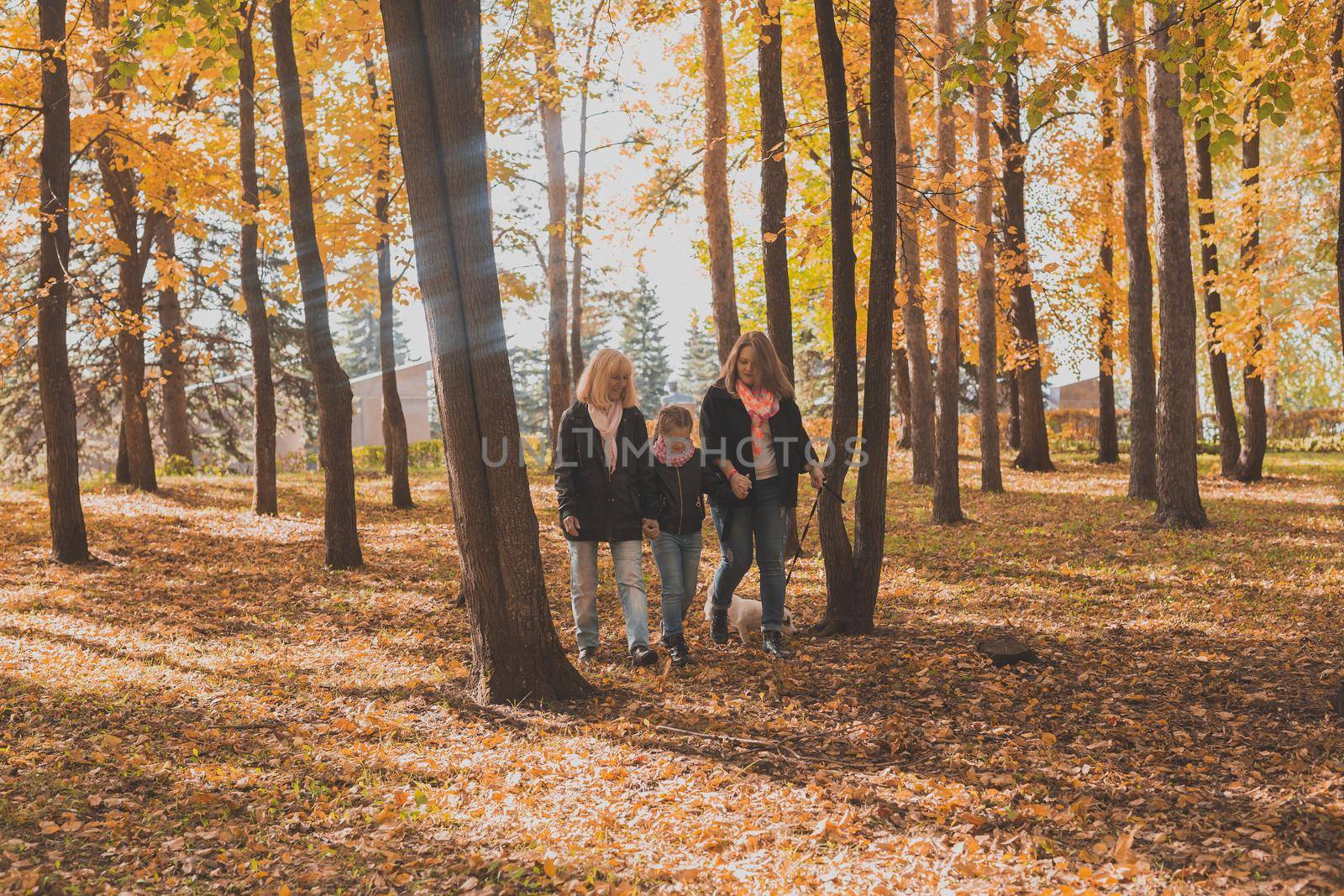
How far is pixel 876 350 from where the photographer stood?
6.60 meters

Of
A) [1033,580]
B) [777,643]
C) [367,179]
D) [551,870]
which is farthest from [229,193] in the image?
[551,870]

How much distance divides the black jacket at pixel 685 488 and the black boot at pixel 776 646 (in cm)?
91

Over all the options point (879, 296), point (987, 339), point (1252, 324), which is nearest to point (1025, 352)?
point (987, 339)

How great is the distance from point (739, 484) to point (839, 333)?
4.54 feet

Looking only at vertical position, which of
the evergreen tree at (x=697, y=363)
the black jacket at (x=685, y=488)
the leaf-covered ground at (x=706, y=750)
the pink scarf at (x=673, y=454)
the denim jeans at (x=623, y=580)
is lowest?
the leaf-covered ground at (x=706, y=750)

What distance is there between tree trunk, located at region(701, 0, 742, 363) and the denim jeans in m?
5.08

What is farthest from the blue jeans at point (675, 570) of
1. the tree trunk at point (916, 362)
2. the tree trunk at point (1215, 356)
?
the tree trunk at point (1215, 356)

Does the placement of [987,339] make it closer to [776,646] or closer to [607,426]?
[776,646]

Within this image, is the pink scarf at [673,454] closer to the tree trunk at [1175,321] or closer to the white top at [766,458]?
the white top at [766,458]

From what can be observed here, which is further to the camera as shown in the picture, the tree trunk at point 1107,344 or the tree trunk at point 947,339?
the tree trunk at point 1107,344

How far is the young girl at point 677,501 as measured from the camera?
6203 mm

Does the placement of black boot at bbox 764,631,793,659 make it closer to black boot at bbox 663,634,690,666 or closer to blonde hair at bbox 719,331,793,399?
black boot at bbox 663,634,690,666

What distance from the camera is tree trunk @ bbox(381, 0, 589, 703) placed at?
208 inches

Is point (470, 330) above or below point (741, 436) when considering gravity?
above
